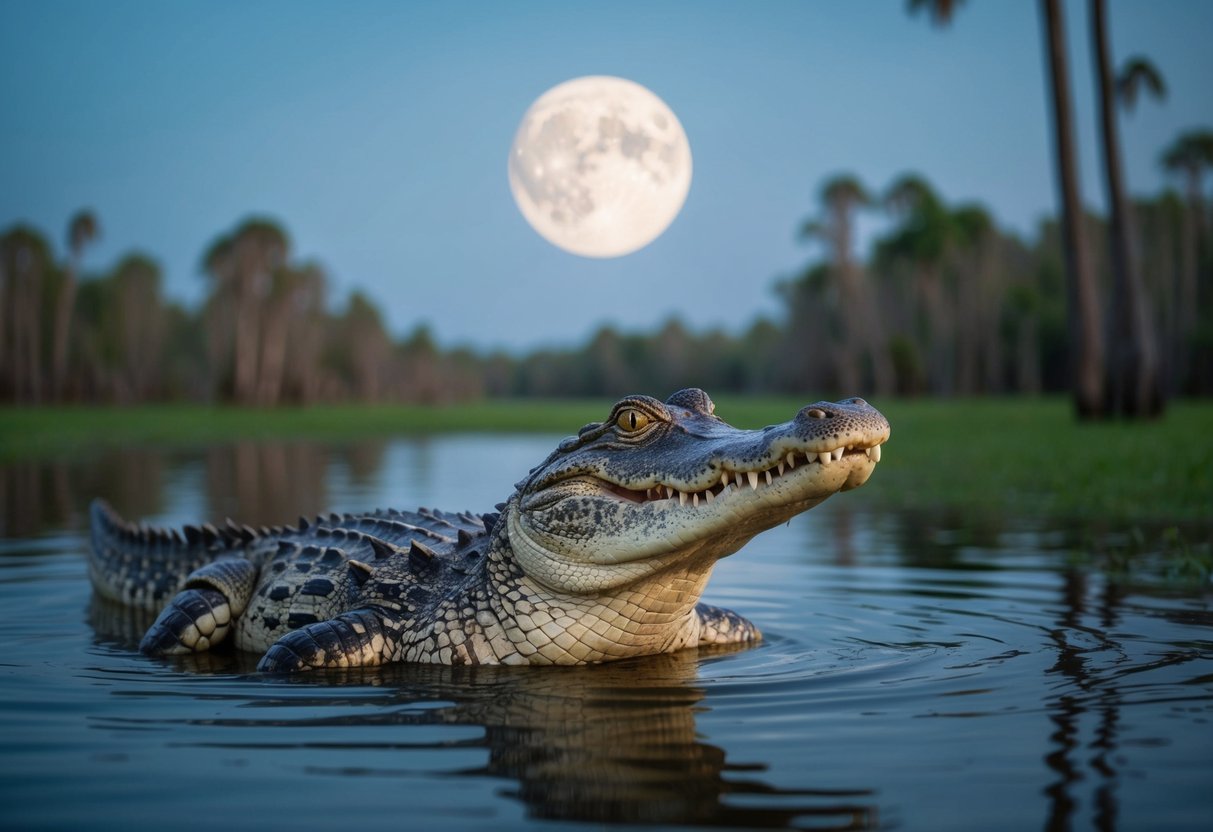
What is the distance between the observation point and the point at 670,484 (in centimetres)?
454

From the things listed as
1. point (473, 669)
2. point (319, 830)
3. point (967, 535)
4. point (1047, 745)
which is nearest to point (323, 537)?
point (473, 669)

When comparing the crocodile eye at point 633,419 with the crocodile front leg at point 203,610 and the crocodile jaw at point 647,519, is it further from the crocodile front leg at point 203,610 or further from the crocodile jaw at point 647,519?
the crocodile front leg at point 203,610

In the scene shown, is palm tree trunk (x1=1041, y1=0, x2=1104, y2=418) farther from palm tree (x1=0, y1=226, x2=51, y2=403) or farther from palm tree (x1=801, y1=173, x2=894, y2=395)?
palm tree (x1=0, y1=226, x2=51, y2=403)

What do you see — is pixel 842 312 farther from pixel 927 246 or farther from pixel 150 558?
pixel 150 558

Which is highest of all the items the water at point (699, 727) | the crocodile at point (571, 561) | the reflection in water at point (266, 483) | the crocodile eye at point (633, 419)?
the crocodile eye at point (633, 419)

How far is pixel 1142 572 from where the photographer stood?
7719 millimetres

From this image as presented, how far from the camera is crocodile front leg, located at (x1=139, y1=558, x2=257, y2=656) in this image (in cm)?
572

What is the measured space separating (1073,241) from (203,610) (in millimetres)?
22814

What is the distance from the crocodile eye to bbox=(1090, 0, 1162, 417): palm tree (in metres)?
22.9

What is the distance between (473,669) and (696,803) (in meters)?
2.03

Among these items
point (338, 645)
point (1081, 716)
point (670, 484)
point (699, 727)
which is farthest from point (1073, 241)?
point (699, 727)

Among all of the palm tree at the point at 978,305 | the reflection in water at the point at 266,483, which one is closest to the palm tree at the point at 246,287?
the palm tree at the point at 978,305

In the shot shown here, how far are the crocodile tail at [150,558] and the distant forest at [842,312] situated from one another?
6583 cm

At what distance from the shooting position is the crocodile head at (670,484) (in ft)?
13.4
